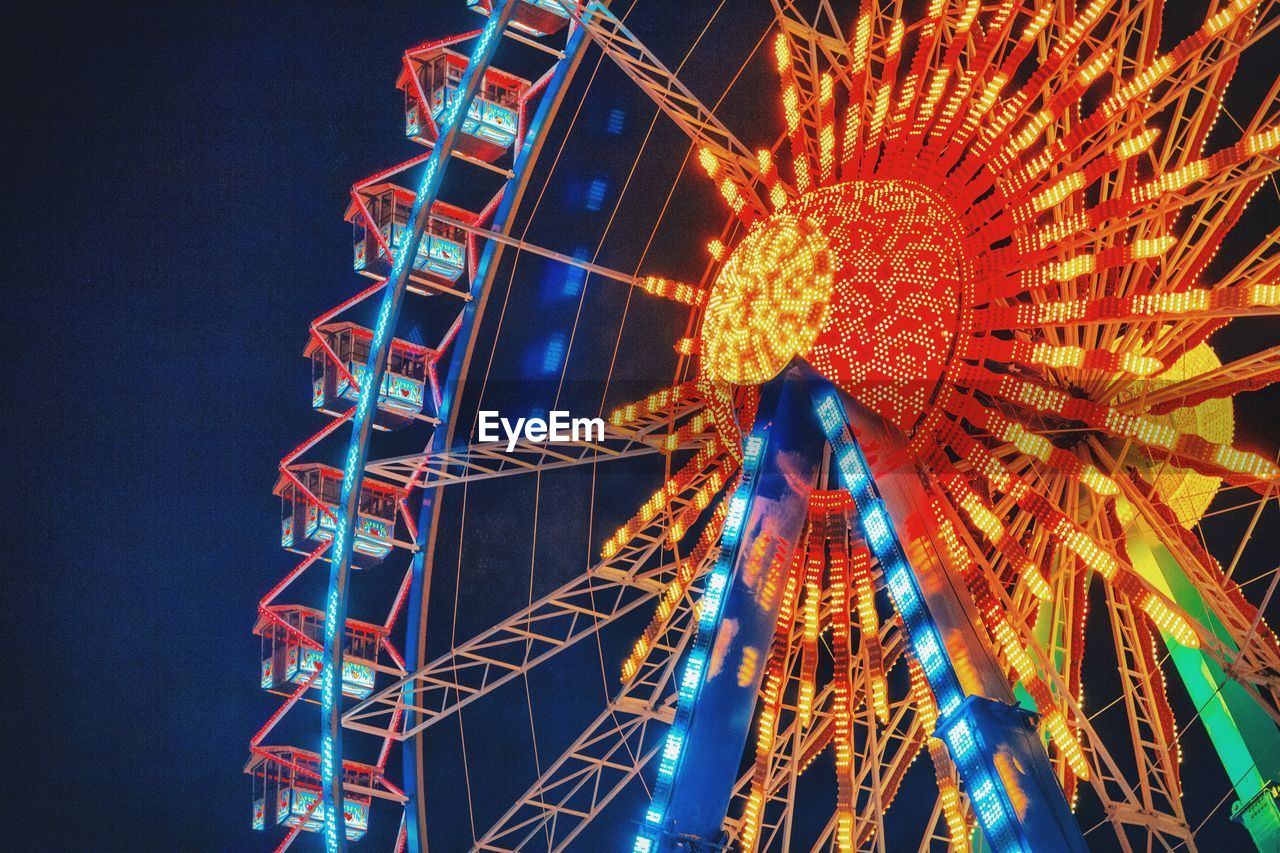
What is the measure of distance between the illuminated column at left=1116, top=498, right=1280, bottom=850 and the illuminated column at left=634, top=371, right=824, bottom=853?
132 inches

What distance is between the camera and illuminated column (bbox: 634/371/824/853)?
38.7ft

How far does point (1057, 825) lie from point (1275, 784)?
275 centimetres

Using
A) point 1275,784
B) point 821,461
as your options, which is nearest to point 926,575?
point 821,461

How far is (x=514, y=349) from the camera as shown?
53.8 feet

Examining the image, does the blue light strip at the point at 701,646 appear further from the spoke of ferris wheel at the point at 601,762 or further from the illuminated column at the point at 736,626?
the spoke of ferris wheel at the point at 601,762

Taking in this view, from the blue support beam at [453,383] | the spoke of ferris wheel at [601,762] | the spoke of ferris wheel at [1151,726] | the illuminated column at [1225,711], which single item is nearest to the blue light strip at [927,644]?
the illuminated column at [1225,711]

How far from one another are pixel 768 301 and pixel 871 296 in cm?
106

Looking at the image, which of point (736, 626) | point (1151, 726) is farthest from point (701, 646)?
point (1151, 726)

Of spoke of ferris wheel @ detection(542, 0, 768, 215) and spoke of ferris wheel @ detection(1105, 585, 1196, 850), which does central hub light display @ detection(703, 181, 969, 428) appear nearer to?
spoke of ferris wheel @ detection(542, 0, 768, 215)

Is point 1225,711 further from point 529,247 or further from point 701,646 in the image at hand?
point 529,247

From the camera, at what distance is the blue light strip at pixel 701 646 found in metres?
11.7

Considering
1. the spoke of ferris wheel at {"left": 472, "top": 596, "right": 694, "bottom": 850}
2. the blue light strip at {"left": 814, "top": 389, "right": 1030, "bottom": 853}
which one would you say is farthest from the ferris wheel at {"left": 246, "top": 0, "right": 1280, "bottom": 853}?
the spoke of ferris wheel at {"left": 472, "top": 596, "right": 694, "bottom": 850}

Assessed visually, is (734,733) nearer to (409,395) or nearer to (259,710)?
(409,395)

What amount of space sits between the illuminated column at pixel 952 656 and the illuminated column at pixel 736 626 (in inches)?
24.6
